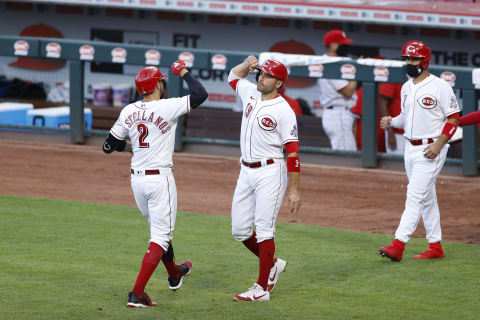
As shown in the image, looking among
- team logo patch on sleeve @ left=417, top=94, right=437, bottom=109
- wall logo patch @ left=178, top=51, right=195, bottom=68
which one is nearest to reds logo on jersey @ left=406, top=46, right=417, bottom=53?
team logo patch on sleeve @ left=417, top=94, right=437, bottom=109

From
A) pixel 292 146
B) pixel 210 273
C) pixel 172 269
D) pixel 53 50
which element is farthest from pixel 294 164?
pixel 53 50

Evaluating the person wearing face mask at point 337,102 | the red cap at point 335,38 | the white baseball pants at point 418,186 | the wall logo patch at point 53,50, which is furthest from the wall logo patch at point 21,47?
the white baseball pants at point 418,186

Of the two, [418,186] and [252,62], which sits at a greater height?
[252,62]

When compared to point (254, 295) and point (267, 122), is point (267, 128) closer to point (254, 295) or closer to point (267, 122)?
point (267, 122)

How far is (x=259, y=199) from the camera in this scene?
659 cm

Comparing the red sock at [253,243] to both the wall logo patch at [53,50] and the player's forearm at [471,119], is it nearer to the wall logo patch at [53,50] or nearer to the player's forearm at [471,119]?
the player's forearm at [471,119]

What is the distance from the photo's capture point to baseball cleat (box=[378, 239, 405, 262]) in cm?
782

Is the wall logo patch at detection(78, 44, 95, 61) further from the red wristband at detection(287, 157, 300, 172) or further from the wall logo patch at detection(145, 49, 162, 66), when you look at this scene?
the red wristband at detection(287, 157, 300, 172)

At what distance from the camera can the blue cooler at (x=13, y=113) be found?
560 inches

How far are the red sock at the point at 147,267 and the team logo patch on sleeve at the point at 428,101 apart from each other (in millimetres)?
2682

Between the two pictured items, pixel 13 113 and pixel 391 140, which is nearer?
pixel 391 140

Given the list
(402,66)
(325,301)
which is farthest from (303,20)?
(325,301)

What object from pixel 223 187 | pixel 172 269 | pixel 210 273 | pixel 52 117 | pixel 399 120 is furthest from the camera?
pixel 52 117

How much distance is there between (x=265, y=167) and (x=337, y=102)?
5.86 metres
